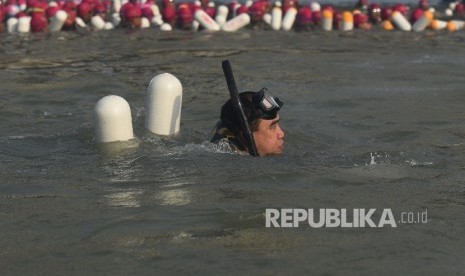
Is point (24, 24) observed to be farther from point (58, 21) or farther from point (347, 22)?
point (347, 22)

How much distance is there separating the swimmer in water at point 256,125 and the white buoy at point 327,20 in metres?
13.8

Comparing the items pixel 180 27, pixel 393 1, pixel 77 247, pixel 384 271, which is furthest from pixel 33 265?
pixel 393 1

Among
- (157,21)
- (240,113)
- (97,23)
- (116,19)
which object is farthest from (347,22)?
(240,113)

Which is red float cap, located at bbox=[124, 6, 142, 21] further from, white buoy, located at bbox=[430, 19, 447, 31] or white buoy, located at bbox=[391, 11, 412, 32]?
white buoy, located at bbox=[430, 19, 447, 31]

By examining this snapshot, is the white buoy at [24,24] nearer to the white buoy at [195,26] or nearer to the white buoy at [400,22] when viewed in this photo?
the white buoy at [195,26]

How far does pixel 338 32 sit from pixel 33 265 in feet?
53.4

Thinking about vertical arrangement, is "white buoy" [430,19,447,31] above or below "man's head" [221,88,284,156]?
below

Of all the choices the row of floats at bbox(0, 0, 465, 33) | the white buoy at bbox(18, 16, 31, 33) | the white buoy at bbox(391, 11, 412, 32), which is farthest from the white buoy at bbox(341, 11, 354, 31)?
the white buoy at bbox(18, 16, 31, 33)

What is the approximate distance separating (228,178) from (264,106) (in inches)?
26.9

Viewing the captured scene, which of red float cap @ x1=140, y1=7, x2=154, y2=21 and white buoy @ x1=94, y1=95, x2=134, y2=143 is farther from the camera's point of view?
red float cap @ x1=140, y1=7, x2=154, y2=21

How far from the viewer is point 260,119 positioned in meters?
7.32

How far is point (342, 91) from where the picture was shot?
12.4 meters

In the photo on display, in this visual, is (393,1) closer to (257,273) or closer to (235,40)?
(235,40)

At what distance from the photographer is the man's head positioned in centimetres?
729
